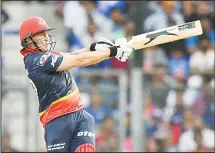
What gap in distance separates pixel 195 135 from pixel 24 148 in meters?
2.70

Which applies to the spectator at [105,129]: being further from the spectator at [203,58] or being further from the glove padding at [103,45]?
the glove padding at [103,45]

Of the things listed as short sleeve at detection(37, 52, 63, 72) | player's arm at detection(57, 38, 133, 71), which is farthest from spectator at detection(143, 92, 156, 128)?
short sleeve at detection(37, 52, 63, 72)

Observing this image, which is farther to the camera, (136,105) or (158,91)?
(158,91)

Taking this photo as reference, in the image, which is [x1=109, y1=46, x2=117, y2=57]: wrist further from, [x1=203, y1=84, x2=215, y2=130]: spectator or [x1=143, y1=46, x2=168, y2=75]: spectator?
[x1=143, y1=46, x2=168, y2=75]: spectator

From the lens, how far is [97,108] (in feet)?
40.6

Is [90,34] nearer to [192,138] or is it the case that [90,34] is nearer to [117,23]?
[117,23]

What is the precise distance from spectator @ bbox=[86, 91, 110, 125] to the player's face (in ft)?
13.2

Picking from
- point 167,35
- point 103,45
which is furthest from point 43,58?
point 167,35

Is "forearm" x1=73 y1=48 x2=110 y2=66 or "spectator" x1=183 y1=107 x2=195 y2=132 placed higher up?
"forearm" x1=73 y1=48 x2=110 y2=66

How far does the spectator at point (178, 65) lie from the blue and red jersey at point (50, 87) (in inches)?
207

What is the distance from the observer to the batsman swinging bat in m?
8.62

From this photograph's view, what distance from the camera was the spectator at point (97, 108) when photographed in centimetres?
1237

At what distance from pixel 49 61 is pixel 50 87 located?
0.34 m

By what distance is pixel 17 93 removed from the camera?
12.5 metres
